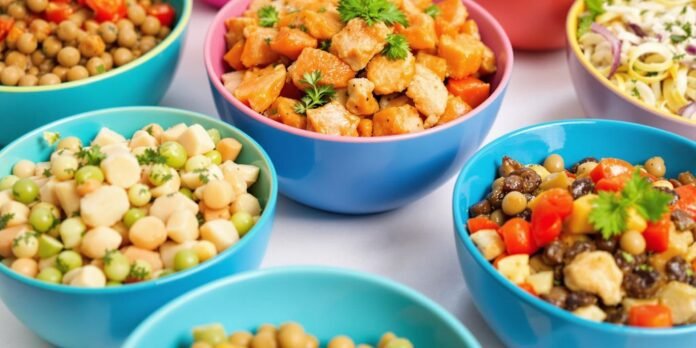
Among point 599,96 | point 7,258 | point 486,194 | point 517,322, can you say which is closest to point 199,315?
point 7,258

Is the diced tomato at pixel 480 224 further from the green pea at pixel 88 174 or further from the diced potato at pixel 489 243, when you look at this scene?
the green pea at pixel 88 174

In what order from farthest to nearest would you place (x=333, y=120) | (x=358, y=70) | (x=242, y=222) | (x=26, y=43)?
(x=26, y=43), (x=358, y=70), (x=333, y=120), (x=242, y=222)

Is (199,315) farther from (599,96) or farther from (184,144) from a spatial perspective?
(599,96)

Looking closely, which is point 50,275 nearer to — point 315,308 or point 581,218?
point 315,308

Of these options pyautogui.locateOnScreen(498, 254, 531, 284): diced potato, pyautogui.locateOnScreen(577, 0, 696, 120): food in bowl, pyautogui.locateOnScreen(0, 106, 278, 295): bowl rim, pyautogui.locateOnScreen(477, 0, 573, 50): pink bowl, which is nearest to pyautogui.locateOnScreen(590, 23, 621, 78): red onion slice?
pyautogui.locateOnScreen(577, 0, 696, 120): food in bowl

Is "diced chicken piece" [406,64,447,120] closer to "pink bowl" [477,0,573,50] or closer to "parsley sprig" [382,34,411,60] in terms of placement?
"parsley sprig" [382,34,411,60]

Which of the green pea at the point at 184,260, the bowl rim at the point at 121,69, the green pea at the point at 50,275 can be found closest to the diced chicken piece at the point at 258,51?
the bowl rim at the point at 121,69

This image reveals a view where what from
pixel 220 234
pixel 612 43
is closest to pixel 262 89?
pixel 220 234

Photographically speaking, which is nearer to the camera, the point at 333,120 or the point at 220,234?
the point at 220,234
